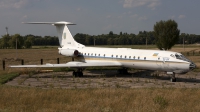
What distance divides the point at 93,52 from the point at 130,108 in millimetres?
13605

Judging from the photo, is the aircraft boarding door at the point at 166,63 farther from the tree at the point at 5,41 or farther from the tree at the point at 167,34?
the tree at the point at 5,41

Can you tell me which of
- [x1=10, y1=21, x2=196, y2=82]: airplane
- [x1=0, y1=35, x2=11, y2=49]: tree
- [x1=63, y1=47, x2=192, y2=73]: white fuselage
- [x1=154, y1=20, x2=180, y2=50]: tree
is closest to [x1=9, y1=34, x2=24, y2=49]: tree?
[x1=0, y1=35, x2=11, y2=49]: tree

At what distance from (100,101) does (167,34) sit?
41163 mm

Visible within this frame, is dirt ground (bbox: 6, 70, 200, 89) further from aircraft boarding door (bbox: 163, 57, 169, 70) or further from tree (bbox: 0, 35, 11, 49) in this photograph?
tree (bbox: 0, 35, 11, 49)

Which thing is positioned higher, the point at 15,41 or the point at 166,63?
the point at 15,41

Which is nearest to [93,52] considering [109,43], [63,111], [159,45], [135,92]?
[135,92]

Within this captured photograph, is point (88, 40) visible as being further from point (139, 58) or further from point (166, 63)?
point (166, 63)

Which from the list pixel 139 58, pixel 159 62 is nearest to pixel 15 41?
pixel 139 58

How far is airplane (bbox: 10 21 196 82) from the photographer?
18.0m

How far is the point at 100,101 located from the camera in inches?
424

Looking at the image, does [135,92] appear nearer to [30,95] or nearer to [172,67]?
[30,95]

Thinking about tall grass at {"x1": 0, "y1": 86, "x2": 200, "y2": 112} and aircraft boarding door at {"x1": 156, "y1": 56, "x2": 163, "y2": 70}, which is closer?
tall grass at {"x1": 0, "y1": 86, "x2": 200, "y2": 112}

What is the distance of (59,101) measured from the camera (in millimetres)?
10953

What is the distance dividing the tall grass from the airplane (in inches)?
210
